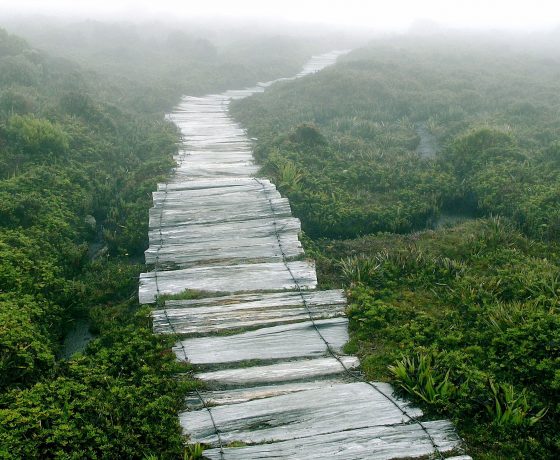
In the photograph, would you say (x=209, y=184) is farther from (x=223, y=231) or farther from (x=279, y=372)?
(x=279, y=372)

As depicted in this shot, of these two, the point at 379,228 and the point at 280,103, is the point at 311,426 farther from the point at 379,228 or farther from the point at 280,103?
the point at 280,103

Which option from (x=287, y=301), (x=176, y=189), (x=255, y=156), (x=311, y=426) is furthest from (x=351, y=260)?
(x=255, y=156)

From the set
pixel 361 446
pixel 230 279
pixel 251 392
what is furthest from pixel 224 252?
pixel 361 446

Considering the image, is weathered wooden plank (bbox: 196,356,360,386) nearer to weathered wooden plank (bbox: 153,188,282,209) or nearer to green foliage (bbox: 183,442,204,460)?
green foliage (bbox: 183,442,204,460)

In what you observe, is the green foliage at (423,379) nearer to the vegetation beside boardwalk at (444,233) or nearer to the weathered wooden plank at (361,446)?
the vegetation beside boardwalk at (444,233)

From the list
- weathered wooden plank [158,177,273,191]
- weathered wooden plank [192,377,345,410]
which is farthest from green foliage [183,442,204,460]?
weathered wooden plank [158,177,273,191]

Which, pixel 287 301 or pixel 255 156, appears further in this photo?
pixel 255 156

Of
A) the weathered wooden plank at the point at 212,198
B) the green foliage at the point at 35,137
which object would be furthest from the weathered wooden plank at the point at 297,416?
the green foliage at the point at 35,137
